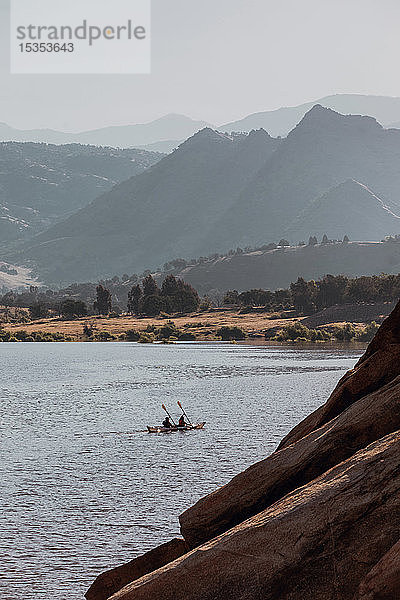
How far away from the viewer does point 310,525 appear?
14977 millimetres

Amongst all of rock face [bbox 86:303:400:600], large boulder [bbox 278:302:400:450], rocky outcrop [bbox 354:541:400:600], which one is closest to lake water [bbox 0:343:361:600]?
rock face [bbox 86:303:400:600]

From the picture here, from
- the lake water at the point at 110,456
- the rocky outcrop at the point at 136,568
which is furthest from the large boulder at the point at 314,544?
the lake water at the point at 110,456

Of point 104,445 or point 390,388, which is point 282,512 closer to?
point 390,388

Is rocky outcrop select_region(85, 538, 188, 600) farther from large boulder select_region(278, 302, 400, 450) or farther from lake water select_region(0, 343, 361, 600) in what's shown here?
lake water select_region(0, 343, 361, 600)

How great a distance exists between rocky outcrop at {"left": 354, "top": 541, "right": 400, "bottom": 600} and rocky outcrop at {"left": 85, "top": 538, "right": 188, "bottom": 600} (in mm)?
6962

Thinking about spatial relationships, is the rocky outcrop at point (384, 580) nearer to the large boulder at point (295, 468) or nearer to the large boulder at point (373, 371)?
the large boulder at point (295, 468)

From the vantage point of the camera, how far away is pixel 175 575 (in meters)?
16.1

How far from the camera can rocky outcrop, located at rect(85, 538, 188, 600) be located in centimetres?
1994

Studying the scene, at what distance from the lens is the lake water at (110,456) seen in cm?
3045

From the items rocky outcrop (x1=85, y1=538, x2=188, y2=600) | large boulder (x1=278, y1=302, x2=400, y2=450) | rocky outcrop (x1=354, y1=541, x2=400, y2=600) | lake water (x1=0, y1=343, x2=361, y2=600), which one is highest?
large boulder (x1=278, y1=302, x2=400, y2=450)

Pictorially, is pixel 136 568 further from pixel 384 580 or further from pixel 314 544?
pixel 384 580

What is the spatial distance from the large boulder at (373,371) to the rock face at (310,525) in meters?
0.60

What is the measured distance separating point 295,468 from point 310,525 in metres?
2.86

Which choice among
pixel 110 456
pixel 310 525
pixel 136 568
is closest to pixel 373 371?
pixel 310 525
